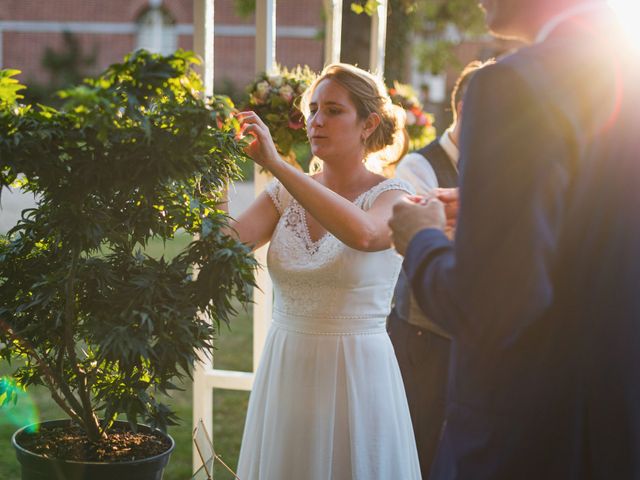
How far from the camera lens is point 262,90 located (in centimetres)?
306

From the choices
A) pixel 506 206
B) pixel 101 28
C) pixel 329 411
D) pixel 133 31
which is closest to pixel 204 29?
pixel 329 411

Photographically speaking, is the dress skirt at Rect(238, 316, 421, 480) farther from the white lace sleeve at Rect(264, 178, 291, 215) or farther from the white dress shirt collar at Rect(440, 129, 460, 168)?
the white dress shirt collar at Rect(440, 129, 460, 168)

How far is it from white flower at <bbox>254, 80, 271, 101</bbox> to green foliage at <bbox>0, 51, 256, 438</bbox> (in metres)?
1.00

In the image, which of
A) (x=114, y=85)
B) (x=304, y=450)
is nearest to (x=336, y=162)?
(x=304, y=450)

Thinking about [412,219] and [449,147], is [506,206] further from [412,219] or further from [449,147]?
[449,147]

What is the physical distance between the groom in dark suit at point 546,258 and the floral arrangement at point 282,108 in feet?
5.49

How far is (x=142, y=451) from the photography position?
2.08 metres

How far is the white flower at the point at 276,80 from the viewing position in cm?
306

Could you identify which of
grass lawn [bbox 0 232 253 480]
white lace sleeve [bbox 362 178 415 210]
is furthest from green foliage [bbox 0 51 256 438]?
grass lawn [bbox 0 232 253 480]

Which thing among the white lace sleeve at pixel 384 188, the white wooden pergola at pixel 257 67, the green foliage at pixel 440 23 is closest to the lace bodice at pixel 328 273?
the white lace sleeve at pixel 384 188

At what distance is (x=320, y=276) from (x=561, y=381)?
53.6 inches

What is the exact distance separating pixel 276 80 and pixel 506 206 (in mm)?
2028

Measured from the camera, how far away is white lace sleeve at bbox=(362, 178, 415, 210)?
2654 mm

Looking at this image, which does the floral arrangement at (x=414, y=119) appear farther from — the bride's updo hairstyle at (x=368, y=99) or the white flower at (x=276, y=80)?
the bride's updo hairstyle at (x=368, y=99)
